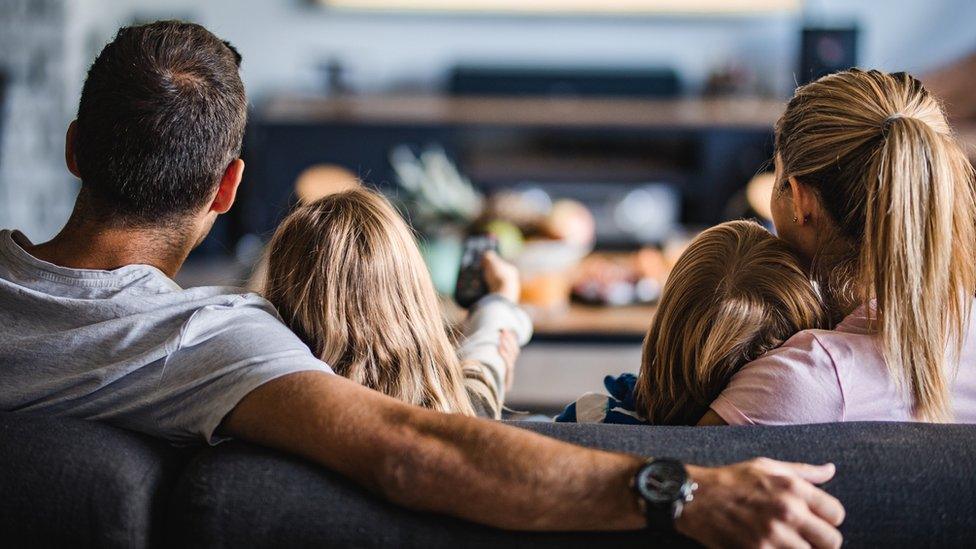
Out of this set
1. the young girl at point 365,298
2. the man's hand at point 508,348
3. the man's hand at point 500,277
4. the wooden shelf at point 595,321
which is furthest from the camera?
the wooden shelf at point 595,321

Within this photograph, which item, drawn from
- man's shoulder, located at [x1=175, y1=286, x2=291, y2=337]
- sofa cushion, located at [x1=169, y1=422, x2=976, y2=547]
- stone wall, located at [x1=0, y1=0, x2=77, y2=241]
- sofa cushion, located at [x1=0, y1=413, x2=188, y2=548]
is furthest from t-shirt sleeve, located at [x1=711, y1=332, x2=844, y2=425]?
stone wall, located at [x1=0, y1=0, x2=77, y2=241]

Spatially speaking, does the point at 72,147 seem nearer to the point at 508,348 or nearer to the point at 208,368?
the point at 208,368

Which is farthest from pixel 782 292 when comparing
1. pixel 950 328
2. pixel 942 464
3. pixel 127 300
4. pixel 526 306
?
pixel 526 306

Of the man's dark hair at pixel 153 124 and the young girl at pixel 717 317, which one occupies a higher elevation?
the man's dark hair at pixel 153 124

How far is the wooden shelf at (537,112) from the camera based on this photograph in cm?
512

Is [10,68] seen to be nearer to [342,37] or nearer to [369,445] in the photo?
[342,37]

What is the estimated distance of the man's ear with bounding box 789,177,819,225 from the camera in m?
1.15

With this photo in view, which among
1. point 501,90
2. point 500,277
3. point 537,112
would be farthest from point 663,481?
point 501,90

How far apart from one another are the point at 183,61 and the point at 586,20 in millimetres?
4680

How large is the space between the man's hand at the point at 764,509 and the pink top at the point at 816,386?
19 centimetres

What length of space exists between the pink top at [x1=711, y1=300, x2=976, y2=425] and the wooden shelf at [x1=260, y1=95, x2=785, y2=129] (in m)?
4.16

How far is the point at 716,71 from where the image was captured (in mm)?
5406

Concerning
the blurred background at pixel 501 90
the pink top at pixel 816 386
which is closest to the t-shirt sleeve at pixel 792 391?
the pink top at pixel 816 386

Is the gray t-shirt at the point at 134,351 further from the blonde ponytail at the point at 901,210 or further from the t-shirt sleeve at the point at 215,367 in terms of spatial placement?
the blonde ponytail at the point at 901,210
